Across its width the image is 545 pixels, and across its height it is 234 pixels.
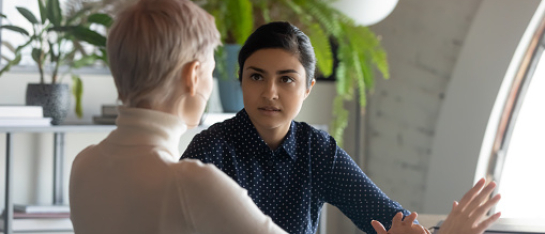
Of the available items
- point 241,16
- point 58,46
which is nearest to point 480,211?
point 241,16

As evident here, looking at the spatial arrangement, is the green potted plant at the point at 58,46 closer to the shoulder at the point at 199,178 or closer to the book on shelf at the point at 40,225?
the book on shelf at the point at 40,225

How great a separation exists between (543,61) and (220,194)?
277 cm

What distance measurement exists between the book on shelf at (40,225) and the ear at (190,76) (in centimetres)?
203

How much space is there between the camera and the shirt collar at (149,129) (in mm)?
1001

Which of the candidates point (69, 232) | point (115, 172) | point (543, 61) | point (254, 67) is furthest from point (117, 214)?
point (543, 61)

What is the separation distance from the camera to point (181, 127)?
40.6 inches

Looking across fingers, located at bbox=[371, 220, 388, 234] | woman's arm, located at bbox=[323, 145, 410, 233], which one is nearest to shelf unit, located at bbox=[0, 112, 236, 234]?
woman's arm, located at bbox=[323, 145, 410, 233]

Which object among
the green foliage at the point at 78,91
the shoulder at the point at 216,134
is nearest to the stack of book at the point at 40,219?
the green foliage at the point at 78,91

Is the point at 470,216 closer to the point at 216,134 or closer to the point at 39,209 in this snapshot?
the point at 216,134

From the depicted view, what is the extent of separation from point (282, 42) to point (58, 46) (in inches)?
69.7

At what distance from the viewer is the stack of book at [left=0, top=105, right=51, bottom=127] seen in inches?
107

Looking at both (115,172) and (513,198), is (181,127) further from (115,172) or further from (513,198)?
(513,198)

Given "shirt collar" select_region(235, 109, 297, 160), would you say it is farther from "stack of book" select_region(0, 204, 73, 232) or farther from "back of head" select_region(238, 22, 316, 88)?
"stack of book" select_region(0, 204, 73, 232)

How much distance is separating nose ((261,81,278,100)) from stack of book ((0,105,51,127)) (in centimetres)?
154
